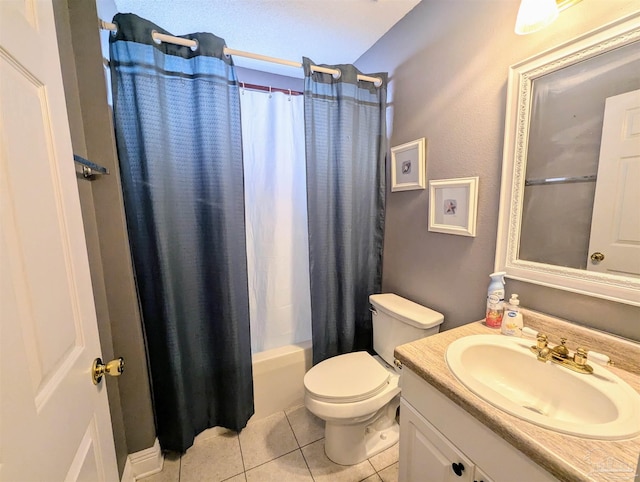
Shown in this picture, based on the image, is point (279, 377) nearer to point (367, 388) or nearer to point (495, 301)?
point (367, 388)

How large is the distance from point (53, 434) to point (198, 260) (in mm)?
881

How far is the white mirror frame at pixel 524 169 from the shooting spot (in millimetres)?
768

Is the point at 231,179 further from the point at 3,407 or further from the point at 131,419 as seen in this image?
the point at 131,419

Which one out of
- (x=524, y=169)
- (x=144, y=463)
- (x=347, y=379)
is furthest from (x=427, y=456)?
(x=144, y=463)

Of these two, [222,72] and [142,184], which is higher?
[222,72]

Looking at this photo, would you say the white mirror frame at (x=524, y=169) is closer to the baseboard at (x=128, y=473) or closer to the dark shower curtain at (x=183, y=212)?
the dark shower curtain at (x=183, y=212)

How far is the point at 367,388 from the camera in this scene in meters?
1.25

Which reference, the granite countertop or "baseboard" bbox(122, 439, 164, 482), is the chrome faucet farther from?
"baseboard" bbox(122, 439, 164, 482)

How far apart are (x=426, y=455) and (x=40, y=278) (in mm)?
1128

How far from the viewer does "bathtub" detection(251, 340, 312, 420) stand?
5.26ft

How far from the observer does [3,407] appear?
1.17 ft

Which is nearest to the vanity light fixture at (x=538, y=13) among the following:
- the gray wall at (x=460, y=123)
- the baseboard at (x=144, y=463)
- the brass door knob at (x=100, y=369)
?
the gray wall at (x=460, y=123)

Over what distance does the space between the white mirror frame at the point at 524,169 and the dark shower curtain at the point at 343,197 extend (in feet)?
2.41

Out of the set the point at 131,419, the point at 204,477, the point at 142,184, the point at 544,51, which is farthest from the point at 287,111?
the point at 204,477
